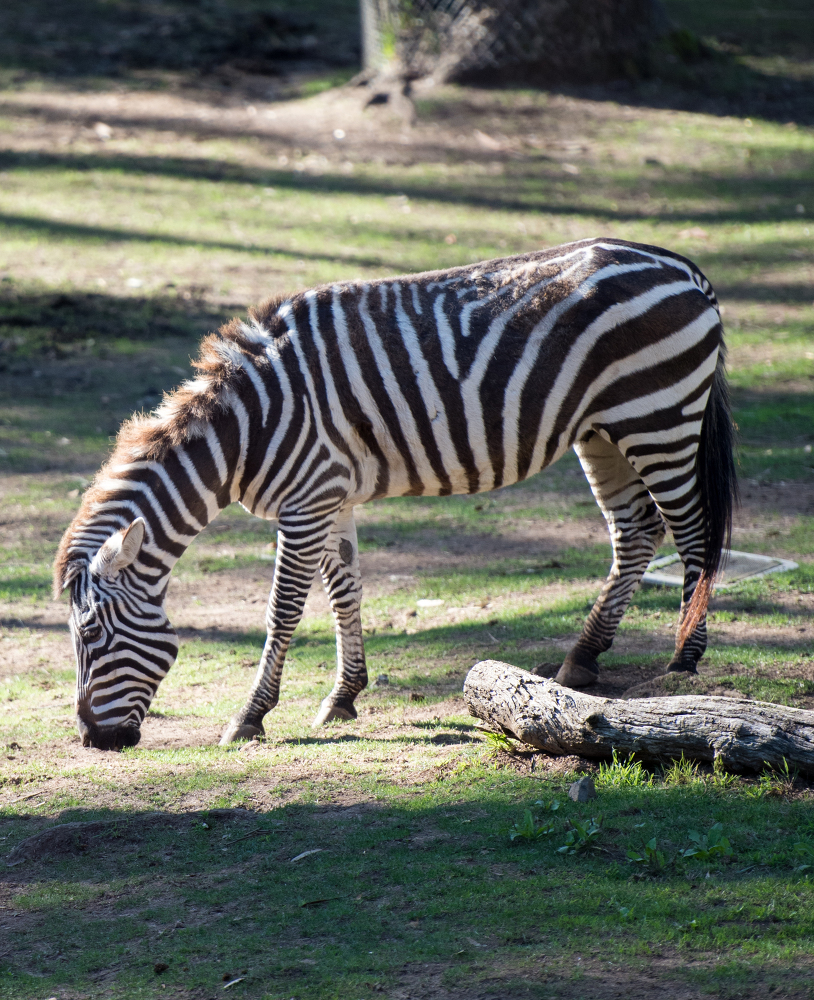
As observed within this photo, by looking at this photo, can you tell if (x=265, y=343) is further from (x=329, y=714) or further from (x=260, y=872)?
(x=260, y=872)

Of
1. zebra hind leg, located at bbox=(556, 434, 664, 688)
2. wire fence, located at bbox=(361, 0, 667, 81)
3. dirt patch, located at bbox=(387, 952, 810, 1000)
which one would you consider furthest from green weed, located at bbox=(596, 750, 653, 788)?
wire fence, located at bbox=(361, 0, 667, 81)

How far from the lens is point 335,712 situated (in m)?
6.21

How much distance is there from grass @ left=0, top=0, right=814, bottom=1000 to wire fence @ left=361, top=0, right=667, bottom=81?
56cm

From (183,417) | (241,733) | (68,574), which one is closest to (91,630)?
(68,574)

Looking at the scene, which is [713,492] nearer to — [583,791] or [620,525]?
[620,525]

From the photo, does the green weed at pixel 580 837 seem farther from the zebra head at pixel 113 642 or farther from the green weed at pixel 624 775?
the zebra head at pixel 113 642

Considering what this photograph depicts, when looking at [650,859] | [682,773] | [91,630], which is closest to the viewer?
[650,859]

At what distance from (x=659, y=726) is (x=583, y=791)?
453 millimetres

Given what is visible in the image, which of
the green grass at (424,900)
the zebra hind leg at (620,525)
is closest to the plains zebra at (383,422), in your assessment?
the zebra hind leg at (620,525)

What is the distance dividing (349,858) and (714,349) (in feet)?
11.2

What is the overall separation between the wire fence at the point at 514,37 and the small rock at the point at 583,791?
16.8m

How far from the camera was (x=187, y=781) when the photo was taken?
5156mm

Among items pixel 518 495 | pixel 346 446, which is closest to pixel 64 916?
pixel 346 446

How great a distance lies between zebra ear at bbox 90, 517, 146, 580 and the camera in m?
5.52
